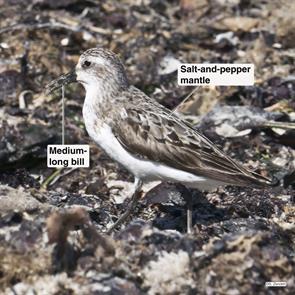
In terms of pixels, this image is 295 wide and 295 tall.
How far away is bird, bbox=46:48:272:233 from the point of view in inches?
260

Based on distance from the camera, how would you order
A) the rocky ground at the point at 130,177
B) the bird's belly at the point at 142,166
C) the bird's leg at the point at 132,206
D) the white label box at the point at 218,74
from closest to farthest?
the rocky ground at the point at 130,177 → the bird's belly at the point at 142,166 → the bird's leg at the point at 132,206 → the white label box at the point at 218,74

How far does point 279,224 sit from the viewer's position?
278 inches

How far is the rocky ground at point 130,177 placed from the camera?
532 cm

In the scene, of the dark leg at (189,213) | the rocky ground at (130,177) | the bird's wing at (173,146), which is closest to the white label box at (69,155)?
the rocky ground at (130,177)

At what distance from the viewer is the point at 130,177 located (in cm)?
812

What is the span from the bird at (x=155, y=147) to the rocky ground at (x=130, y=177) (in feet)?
1.25

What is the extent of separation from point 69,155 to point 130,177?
797 mm

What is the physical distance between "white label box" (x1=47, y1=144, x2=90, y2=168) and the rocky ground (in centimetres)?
31

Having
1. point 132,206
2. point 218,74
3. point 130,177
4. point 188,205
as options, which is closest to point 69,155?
point 130,177

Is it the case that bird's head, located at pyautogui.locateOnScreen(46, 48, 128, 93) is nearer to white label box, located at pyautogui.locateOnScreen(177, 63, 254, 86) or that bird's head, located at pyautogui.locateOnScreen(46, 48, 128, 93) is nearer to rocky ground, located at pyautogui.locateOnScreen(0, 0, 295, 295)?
white label box, located at pyautogui.locateOnScreen(177, 63, 254, 86)

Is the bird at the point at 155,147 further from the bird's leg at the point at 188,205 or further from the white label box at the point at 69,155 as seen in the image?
the white label box at the point at 69,155

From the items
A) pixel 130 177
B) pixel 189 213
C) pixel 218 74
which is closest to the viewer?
pixel 189 213

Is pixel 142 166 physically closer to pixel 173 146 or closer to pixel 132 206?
pixel 173 146

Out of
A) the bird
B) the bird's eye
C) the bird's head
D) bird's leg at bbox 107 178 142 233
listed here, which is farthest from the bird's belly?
the bird's eye
